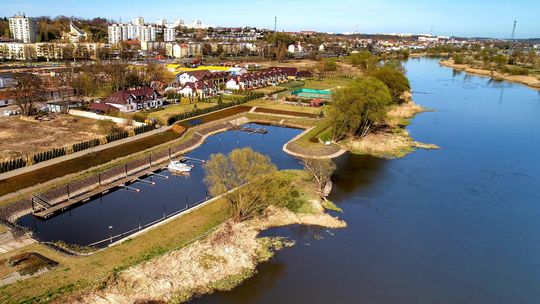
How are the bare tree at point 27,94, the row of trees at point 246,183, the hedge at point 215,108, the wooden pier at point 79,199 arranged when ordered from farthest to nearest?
the hedge at point 215,108 < the bare tree at point 27,94 < the wooden pier at point 79,199 < the row of trees at point 246,183

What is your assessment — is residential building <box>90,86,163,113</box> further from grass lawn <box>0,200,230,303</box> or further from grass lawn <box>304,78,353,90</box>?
grass lawn <box>304,78,353,90</box>

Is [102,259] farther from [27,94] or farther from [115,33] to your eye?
[115,33]

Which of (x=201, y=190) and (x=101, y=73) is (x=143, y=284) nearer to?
(x=201, y=190)

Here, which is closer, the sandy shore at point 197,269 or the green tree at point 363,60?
the sandy shore at point 197,269

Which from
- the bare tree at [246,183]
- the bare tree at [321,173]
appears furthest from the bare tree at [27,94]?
the bare tree at [321,173]

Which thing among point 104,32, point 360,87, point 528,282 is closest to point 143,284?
point 528,282

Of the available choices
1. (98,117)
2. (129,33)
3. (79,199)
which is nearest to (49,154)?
(79,199)

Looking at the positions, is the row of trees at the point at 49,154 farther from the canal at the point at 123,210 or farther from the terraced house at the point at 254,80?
the terraced house at the point at 254,80

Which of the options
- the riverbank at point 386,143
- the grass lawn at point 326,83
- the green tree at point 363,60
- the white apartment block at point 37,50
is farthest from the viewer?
the green tree at point 363,60
